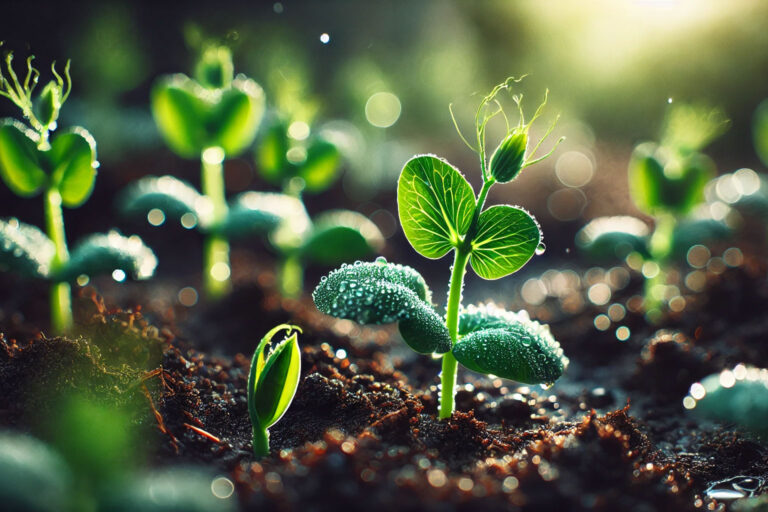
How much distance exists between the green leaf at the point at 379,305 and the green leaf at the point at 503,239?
0.73 feet

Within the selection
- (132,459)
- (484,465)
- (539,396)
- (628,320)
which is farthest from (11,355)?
(628,320)

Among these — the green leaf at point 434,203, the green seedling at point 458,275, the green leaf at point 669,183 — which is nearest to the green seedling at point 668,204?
the green leaf at point 669,183

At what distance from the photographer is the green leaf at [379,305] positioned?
1.20 metres

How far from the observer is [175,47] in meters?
5.98

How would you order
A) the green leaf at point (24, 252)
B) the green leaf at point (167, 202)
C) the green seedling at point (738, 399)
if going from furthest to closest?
the green leaf at point (167, 202) < the green leaf at point (24, 252) < the green seedling at point (738, 399)

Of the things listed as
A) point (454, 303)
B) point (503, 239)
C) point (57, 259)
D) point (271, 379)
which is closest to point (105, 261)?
point (57, 259)

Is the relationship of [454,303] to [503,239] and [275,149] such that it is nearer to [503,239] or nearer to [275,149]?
[503,239]

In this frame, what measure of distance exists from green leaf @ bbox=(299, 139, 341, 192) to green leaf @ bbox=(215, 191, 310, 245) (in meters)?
0.14

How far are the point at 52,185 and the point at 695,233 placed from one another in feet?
7.51

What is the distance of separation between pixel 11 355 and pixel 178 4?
5.34 m

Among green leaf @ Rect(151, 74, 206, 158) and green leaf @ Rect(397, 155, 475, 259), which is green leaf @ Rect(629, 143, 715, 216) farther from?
green leaf @ Rect(151, 74, 206, 158)

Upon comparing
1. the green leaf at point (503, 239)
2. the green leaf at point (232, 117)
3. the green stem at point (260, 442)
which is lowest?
the green stem at point (260, 442)

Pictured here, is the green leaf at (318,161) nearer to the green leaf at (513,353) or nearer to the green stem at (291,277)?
the green stem at (291,277)

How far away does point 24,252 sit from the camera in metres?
1.64
